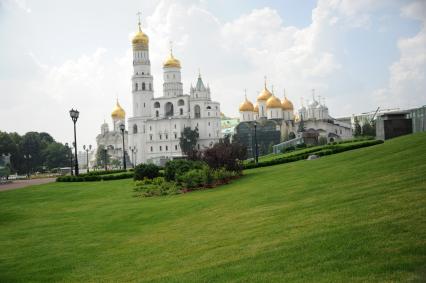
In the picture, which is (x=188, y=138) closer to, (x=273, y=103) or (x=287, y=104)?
(x=273, y=103)

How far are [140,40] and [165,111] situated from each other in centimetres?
1534

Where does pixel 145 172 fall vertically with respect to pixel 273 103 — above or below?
below

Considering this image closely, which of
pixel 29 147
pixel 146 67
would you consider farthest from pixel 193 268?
pixel 146 67

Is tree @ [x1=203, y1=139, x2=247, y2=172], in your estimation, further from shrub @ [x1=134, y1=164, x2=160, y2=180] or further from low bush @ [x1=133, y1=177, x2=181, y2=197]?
shrub @ [x1=134, y1=164, x2=160, y2=180]

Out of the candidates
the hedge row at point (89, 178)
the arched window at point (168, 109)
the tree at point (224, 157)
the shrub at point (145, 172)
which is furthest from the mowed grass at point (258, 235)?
the arched window at point (168, 109)

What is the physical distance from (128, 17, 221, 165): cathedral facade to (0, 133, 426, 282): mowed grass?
261 ft

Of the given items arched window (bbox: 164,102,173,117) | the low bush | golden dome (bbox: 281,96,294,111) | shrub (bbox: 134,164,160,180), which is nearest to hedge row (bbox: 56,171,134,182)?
shrub (bbox: 134,164,160,180)

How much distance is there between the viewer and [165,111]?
101 metres

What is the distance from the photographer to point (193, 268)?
8109 millimetres

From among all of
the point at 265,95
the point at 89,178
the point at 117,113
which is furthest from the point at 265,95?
the point at 89,178

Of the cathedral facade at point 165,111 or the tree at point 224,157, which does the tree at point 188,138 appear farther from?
the tree at point 224,157

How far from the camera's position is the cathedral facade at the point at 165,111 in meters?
97.2

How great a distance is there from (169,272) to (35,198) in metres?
16.9

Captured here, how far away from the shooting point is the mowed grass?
6953 mm
